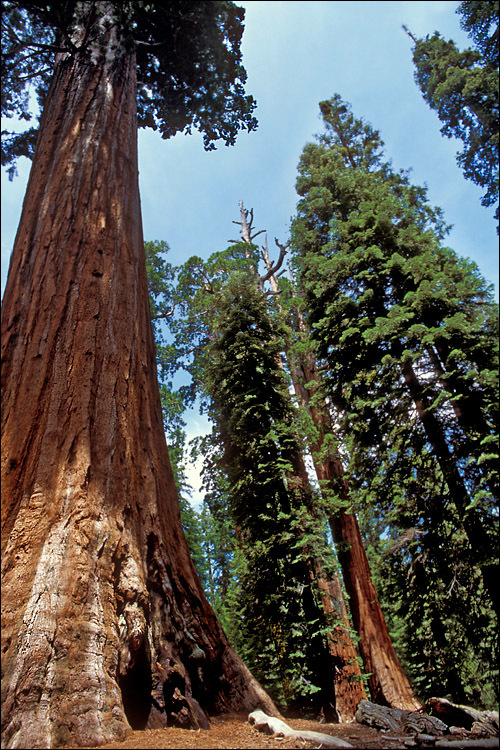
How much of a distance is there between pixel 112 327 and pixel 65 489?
4.21 ft

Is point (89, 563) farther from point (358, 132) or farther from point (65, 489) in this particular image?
point (358, 132)

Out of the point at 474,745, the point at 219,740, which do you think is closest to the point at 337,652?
the point at 474,745

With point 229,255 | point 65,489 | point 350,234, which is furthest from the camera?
point 229,255

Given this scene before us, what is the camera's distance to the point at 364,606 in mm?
7523

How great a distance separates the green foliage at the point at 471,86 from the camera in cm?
1167

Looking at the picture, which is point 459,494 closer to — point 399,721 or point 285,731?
point 399,721

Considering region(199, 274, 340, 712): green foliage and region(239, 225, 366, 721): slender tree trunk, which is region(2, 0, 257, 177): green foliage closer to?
region(199, 274, 340, 712): green foliage

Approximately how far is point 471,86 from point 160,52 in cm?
1019

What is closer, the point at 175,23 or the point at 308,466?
the point at 175,23

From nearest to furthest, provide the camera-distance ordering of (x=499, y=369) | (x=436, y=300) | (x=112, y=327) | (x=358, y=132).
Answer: (x=112, y=327), (x=499, y=369), (x=436, y=300), (x=358, y=132)

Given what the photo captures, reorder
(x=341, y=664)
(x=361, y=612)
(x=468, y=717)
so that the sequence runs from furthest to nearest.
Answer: (x=361, y=612) → (x=341, y=664) → (x=468, y=717)

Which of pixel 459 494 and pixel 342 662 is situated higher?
pixel 459 494

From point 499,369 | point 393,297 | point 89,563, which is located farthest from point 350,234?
point 89,563

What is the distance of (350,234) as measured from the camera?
8219 mm
